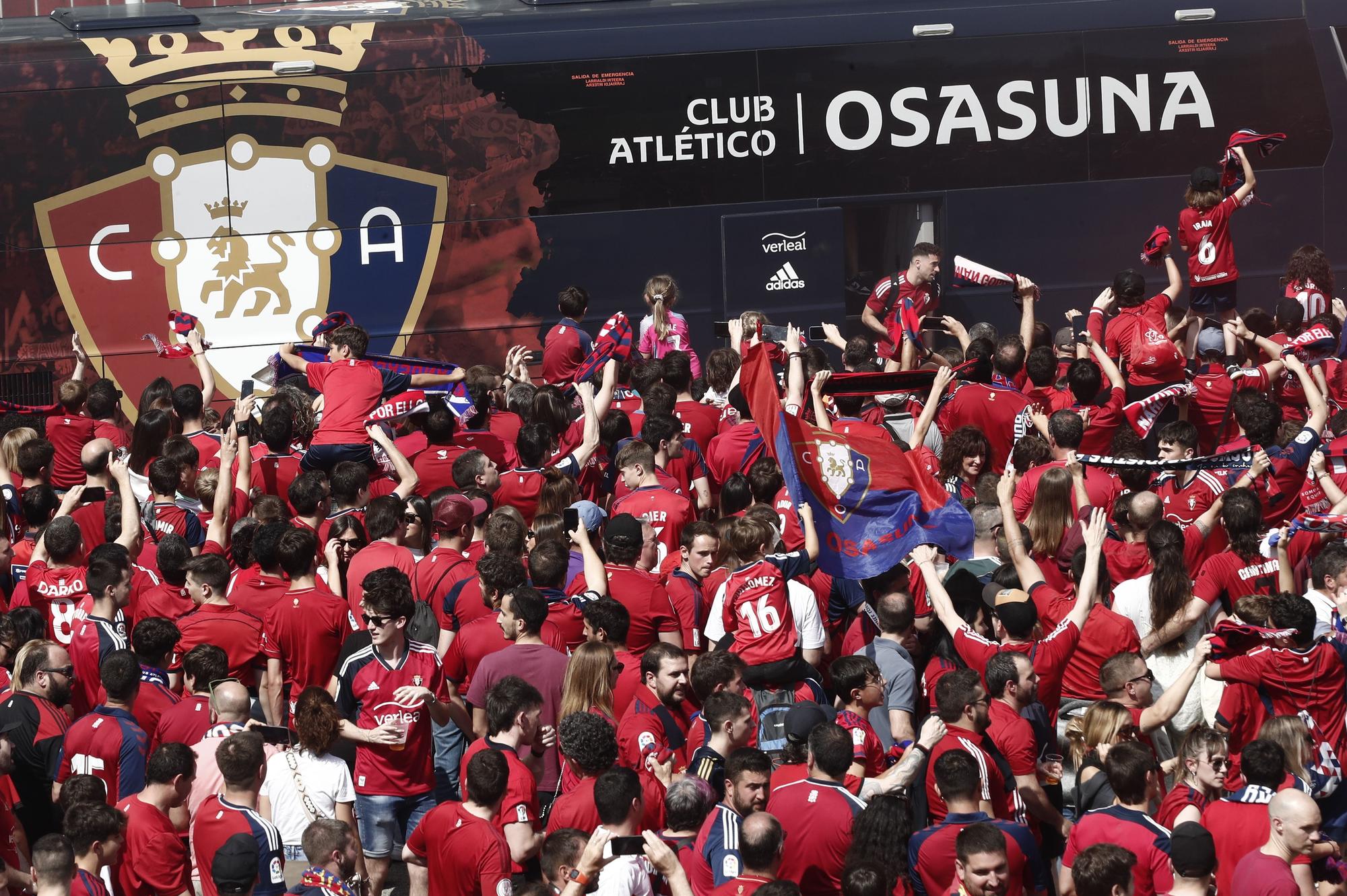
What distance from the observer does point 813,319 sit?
1472 cm

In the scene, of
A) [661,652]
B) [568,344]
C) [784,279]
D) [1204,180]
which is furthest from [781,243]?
[661,652]

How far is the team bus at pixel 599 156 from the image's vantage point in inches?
554

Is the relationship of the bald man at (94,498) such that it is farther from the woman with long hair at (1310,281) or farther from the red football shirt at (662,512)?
the woman with long hair at (1310,281)

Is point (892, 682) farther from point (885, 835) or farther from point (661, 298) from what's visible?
point (661, 298)

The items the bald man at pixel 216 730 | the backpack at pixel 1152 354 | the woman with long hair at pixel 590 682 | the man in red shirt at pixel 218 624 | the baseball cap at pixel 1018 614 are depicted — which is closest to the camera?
the bald man at pixel 216 730

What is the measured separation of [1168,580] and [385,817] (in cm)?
378

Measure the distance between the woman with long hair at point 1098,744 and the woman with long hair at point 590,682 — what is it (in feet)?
6.27

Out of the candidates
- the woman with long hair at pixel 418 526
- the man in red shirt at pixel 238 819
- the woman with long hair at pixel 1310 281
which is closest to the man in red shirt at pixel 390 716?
the man in red shirt at pixel 238 819

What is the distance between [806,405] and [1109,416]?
6.69ft

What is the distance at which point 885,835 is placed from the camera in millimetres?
5652

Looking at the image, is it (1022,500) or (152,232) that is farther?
(152,232)

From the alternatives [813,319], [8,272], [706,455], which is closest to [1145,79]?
[813,319]

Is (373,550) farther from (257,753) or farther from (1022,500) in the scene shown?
(1022,500)

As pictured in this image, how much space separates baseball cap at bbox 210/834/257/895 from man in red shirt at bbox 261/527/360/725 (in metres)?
1.85
